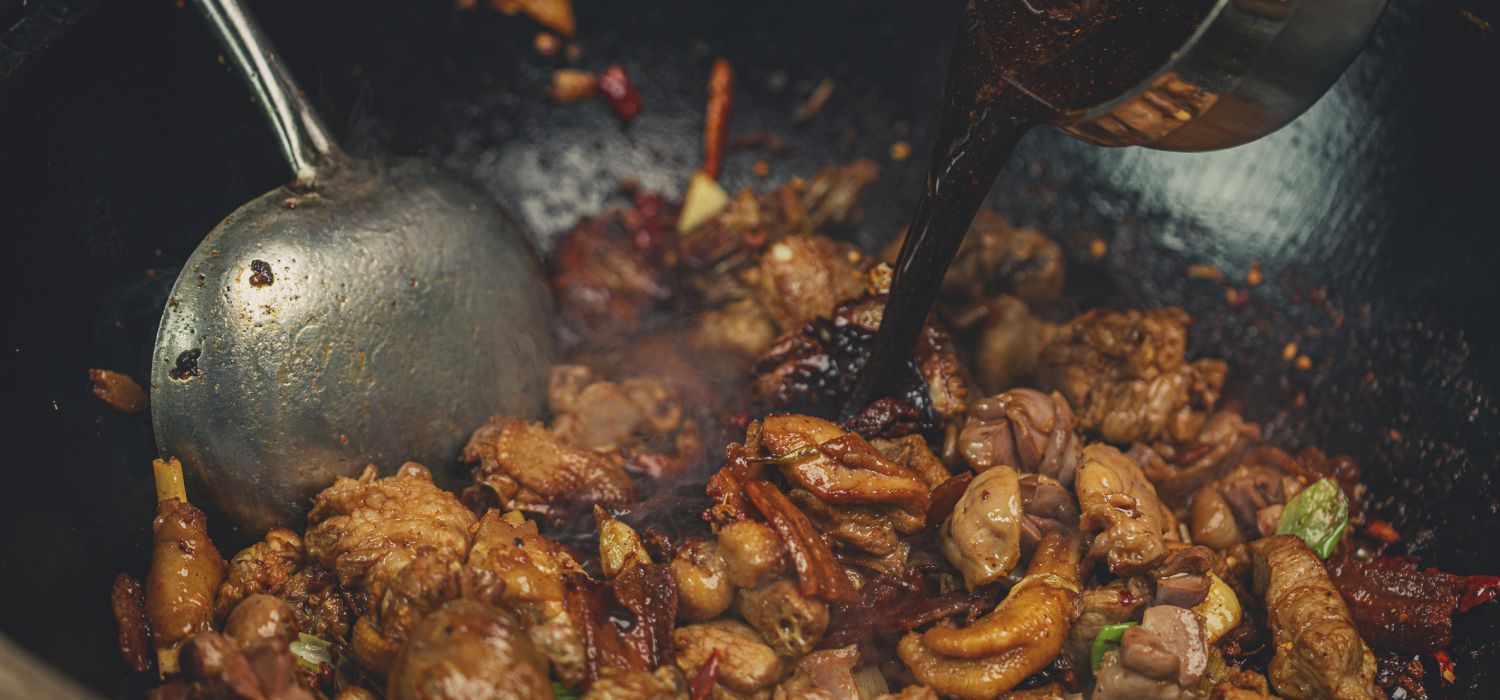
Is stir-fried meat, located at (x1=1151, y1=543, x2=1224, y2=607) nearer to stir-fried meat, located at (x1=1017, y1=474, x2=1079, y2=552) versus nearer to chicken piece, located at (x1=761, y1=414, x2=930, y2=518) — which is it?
stir-fried meat, located at (x1=1017, y1=474, x2=1079, y2=552)

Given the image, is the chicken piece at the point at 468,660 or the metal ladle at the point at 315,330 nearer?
the chicken piece at the point at 468,660

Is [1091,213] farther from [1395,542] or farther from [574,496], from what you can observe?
[574,496]

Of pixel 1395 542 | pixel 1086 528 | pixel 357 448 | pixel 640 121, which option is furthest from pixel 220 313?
pixel 1395 542

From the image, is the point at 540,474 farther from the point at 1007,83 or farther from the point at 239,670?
the point at 1007,83

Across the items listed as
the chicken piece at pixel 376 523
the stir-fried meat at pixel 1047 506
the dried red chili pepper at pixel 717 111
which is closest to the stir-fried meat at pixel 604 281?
the dried red chili pepper at pixel 717 111

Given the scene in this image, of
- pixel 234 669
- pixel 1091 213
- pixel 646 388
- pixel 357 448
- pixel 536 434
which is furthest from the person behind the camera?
pixel 1091 213

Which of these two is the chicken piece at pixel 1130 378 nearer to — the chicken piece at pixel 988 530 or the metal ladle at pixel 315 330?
the chicken piece at pixel 988 530
